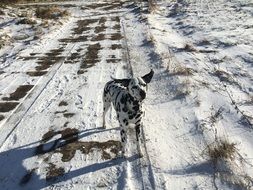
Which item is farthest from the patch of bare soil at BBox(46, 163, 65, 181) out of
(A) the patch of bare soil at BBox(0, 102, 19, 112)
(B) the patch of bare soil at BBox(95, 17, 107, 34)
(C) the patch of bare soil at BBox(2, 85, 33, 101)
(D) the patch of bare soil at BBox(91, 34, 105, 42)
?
(B) the patch of bare soil at BBox(95, 17, 107, 34)

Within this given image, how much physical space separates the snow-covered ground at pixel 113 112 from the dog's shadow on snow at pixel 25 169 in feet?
0.07

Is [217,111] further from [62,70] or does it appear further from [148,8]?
[148,8]

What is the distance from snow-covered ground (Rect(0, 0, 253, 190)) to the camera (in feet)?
24.5

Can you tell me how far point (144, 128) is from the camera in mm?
9320

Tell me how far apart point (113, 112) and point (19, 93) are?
3741 millimetres

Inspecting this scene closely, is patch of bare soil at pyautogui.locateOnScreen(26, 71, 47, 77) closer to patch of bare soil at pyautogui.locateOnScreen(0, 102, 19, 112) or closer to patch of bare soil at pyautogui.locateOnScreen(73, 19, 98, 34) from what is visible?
patch of bare soil at pyautogui.locateOnScreen(0, 102, 19, 112)

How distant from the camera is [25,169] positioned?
7797mm

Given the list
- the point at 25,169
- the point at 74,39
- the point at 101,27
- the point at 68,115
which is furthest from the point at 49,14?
the point at 25,169

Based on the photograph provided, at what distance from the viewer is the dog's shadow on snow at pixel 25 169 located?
731 cm

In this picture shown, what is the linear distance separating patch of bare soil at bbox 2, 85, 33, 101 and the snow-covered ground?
34mm

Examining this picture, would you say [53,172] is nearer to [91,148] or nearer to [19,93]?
[91,148]

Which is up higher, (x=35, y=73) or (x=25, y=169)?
(x=25, y=169)

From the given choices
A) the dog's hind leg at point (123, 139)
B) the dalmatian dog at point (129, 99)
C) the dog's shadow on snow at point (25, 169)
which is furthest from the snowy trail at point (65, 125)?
the dalmatian dog at point (129, 99)

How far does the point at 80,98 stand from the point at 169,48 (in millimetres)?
6714
